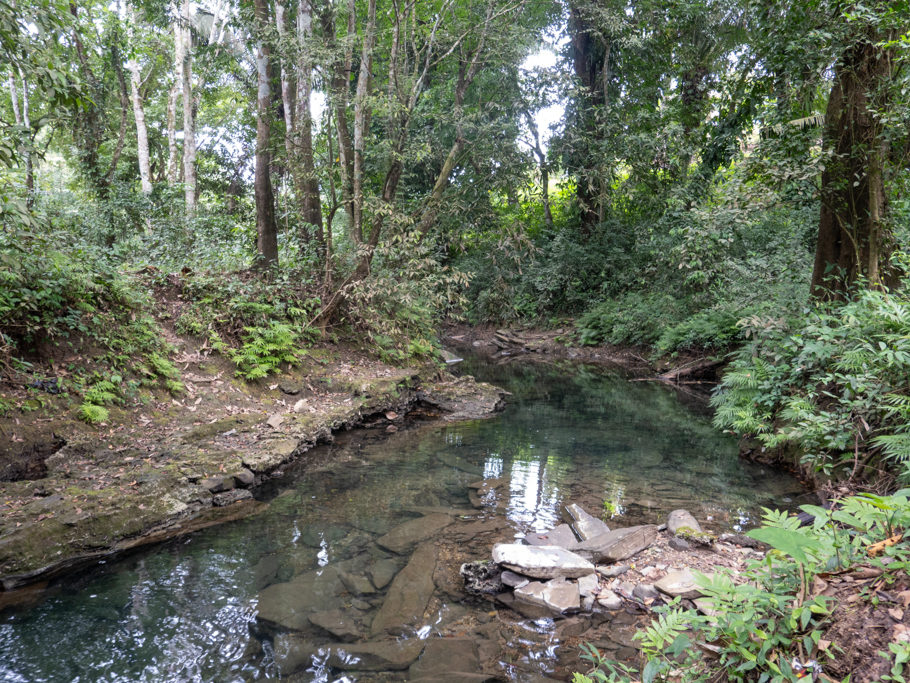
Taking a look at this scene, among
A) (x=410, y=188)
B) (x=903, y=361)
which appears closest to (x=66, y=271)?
(x=903, y=361)

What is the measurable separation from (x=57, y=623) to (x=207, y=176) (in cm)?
1884

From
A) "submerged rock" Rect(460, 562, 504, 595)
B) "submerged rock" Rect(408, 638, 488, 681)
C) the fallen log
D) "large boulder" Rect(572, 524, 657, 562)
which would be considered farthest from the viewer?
the fallen log

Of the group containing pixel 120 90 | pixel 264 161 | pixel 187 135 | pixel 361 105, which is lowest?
pixel 264 161

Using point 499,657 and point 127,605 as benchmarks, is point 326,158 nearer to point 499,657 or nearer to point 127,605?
point 127,605

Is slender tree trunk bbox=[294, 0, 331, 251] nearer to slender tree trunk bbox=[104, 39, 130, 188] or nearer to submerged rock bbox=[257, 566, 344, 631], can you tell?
submerged rock bbox=[257, 566, 344, 631]

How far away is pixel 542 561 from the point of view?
4.39m

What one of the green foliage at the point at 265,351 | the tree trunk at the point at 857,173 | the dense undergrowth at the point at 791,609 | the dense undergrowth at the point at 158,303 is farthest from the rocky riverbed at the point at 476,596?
the tree trunk at the point at 857,173

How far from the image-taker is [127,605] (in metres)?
4.12

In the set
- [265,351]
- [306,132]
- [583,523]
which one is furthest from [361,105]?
[583,523]

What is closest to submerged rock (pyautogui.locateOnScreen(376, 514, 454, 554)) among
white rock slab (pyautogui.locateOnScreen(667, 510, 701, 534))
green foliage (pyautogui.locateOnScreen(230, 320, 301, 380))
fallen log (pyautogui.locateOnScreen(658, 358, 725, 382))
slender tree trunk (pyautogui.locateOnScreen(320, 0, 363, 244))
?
white rock slab (pyautogui.locateOnScreen(667, 510, 701, 534))

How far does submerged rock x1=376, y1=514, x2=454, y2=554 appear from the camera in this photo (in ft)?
17.0

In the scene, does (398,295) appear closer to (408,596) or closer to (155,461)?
(155,461)

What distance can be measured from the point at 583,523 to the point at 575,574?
1.11 meters

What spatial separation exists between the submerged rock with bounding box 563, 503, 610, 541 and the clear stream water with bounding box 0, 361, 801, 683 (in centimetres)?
21
